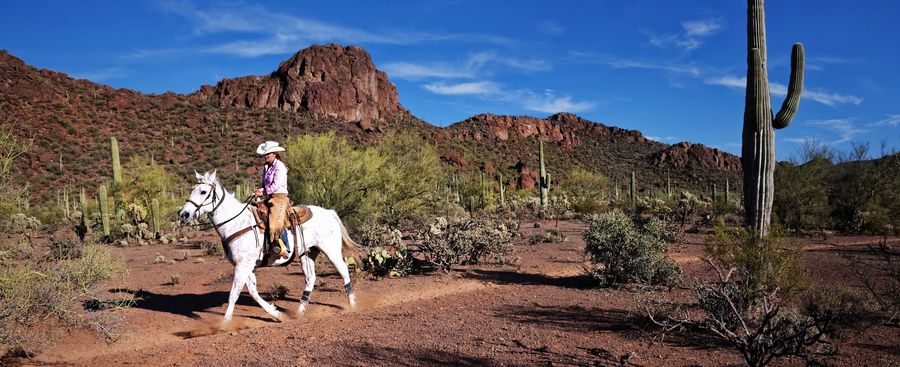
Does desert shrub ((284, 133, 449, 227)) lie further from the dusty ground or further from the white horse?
the white horse

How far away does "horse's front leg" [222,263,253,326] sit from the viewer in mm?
6988

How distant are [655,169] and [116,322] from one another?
260 ft

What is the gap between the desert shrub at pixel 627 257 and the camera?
973 centimetres

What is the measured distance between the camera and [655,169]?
77750mm

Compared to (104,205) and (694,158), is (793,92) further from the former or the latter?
(694,158)

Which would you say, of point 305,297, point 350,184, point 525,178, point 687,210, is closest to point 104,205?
point 350,184

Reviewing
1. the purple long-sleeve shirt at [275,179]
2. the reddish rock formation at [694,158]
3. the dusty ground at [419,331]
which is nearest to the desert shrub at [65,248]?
the dusty ground at [419,331]

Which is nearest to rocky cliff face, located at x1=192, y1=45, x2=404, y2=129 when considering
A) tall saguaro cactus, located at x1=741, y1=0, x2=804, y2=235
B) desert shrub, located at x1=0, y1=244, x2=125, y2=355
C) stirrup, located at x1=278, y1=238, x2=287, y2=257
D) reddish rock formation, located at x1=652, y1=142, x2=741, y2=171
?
reddish rock formation, located at x1=652, y1=142, x2=741, y2=171

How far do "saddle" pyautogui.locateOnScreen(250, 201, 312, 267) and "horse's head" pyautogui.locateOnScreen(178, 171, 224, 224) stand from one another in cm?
55

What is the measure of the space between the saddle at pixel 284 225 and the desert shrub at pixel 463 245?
4045 millimetres

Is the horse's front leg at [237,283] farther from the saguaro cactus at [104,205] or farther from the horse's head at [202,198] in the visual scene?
the saguaro cactus at [104,205]

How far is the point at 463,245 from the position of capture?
12.2m

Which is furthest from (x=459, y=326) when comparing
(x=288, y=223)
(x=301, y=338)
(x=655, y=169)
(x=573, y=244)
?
(x=655, y=169)

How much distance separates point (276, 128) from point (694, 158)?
6812 cm
